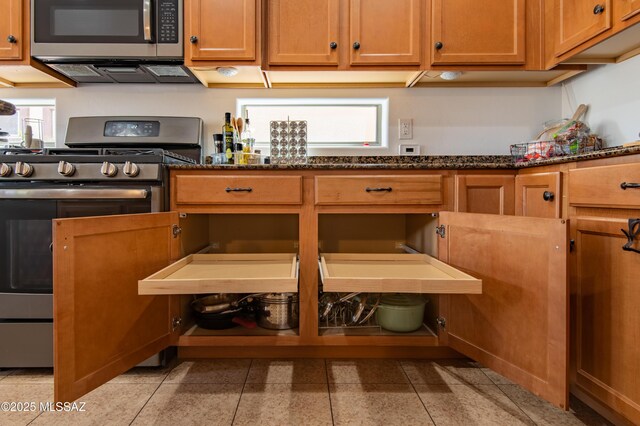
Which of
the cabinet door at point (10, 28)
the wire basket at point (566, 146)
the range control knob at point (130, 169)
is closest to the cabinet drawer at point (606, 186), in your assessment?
the wire basket at point (566, 146)

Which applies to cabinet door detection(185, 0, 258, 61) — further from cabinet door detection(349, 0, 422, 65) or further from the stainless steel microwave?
cabinet door detection(349, 0, 422, 65)

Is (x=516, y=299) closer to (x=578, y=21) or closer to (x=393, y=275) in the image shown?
(x=393, y=275)

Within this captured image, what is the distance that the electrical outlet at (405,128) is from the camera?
1.96m

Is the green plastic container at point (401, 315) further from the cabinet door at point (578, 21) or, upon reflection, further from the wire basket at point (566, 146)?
the cabinet door at point (578, 21)

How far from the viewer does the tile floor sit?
43.4 inches

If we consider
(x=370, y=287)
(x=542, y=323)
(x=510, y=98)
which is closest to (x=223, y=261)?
(x=370, y=287)

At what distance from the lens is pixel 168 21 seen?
1.62m

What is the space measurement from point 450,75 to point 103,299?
1912mm

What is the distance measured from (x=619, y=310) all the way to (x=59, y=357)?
5.27ft

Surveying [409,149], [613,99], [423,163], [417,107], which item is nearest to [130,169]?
[423,163]

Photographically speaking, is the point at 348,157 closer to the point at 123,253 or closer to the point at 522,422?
the point at 123,253

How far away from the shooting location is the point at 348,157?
192 centimetres

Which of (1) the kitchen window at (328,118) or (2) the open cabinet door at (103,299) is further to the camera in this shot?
(1) the kitchen window at (328,118)

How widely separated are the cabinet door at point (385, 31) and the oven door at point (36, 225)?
3.98 ft
